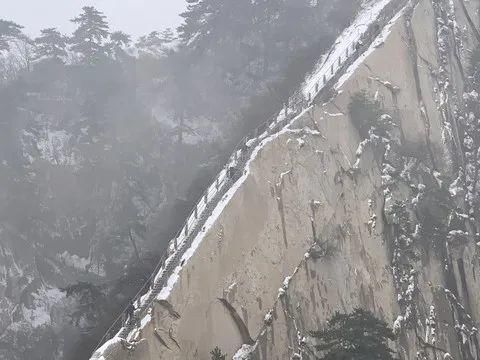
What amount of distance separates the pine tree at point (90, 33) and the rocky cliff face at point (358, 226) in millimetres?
20642

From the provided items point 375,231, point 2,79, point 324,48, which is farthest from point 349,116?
point 2,79

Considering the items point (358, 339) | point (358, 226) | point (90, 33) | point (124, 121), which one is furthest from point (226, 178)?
point (90, 33)

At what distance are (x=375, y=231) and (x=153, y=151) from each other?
1645cm

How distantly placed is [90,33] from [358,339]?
34.6m

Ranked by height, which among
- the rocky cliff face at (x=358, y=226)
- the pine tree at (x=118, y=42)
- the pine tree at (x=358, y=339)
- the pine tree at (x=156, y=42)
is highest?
the pine tree at (x=156, y=42)

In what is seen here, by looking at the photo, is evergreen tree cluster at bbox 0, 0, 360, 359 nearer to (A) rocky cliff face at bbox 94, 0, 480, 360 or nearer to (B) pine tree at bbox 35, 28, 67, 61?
(B) pine tree at bbox 35, 28, 67, 61

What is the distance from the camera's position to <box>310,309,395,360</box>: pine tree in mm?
19453

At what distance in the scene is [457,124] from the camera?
39.6 m

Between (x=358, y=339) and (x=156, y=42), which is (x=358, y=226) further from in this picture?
(x=156, y=42)

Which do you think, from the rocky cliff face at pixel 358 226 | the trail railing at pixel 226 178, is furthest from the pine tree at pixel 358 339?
the trail railing at pixel 226 178

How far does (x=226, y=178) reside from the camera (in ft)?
91.6

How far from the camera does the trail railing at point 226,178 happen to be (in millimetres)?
23250

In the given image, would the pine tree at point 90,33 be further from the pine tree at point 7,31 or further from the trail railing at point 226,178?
the trail railing at point 226,178

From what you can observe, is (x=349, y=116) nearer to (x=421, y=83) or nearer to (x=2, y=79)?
(x=421, y=83)
